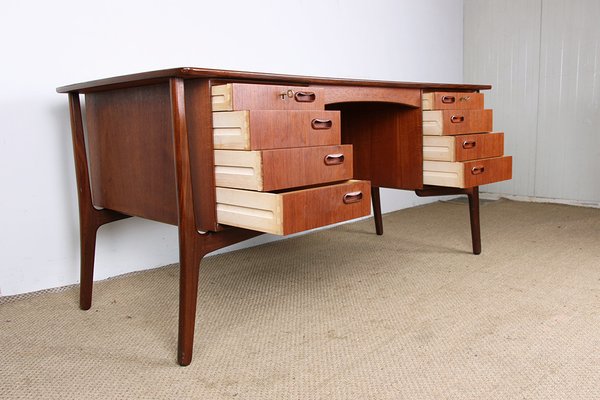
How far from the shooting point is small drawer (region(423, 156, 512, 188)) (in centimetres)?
183

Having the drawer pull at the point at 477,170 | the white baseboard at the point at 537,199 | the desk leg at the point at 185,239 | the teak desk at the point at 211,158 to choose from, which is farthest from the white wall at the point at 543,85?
the desk leg at the point at 185,239

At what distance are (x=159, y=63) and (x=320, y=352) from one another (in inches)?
49.4

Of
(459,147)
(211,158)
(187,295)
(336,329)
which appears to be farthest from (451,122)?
(187,295)

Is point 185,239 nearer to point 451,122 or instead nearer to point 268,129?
point 268,129

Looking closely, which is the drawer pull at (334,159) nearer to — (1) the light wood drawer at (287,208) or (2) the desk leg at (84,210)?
(1) the light wood drawer at (287,208)

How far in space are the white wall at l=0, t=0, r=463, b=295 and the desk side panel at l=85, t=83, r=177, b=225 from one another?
8.8 inches

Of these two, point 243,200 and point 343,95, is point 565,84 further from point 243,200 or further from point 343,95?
point 243,200

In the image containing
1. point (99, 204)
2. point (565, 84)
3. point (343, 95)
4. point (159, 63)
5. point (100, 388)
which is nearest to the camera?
point (100, 388)

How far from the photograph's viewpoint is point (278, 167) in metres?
1.20

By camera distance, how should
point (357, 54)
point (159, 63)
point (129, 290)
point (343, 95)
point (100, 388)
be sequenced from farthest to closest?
point (357, 54) → point (159, 63) → point (129, 290) → point (343, 95) → point (100, 388)

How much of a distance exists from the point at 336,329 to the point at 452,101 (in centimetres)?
97

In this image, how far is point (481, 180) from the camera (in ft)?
6.22

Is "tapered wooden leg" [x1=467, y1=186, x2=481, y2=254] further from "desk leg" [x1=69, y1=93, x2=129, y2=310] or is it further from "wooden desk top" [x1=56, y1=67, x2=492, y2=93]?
"desk leg" [x1=69, y1=93, x2=129, y2=310]

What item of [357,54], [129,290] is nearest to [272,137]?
[129,290]
